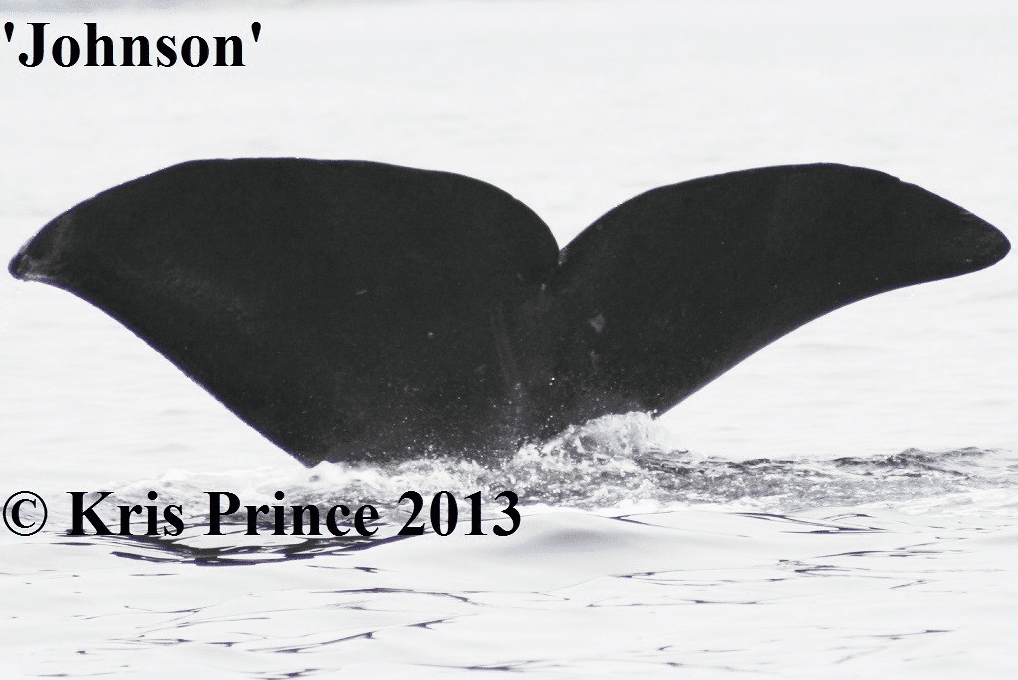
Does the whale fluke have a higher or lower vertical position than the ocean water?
higher

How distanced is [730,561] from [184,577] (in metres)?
1.47

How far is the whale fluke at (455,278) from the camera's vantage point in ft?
15.8

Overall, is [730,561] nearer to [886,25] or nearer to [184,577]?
[184,577]

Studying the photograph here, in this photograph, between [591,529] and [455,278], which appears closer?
[455,278]

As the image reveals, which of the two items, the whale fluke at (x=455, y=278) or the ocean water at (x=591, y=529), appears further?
the whale fluke at (x=455, y=278)

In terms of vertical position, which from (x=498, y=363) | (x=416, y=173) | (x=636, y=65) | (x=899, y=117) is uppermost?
(x=636, y=65)

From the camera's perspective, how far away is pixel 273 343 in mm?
5090

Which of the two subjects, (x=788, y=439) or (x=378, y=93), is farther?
(x=378, y=93)

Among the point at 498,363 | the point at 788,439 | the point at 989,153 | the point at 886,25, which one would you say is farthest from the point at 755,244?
the point at 886,25

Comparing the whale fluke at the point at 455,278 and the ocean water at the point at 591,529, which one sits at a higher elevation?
the whale fluke at the point at 455,278

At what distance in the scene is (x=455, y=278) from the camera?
505cm

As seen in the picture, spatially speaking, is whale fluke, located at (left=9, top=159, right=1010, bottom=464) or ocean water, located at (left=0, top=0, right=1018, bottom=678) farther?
whale fluke, located at (left=9, top=159, right=1010, bottom=464)

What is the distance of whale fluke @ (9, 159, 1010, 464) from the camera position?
4.81 meters

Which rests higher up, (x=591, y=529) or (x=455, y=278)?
(x=455, y=278)
